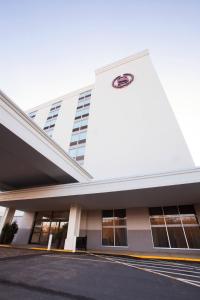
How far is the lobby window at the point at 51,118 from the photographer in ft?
88.0

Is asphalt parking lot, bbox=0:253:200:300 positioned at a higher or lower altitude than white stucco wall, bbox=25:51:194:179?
lower

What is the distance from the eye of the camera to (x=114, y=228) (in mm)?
13875

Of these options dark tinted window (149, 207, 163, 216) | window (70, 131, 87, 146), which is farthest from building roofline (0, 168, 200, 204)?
window (70, 131, 87, 146)

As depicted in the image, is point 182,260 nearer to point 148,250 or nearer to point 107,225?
point 148,250

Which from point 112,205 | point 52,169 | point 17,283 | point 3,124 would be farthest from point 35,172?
point 17,283

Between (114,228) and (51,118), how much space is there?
21887 mm

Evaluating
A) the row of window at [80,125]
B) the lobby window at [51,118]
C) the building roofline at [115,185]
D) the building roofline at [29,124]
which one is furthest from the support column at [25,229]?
the lobby window at [51,118]

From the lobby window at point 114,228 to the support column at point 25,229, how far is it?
893 centimetres

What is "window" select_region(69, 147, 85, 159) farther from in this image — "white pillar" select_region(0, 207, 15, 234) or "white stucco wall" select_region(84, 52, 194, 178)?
"white pillar" select_region(0, 207, 15, 234)

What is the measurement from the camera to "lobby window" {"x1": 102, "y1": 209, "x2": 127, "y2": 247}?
43.9 feet

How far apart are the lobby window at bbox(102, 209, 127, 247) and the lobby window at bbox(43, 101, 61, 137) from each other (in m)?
17.1

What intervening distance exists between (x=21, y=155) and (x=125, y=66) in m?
23.0

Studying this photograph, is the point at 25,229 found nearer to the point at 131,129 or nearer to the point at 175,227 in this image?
the point at 175,227

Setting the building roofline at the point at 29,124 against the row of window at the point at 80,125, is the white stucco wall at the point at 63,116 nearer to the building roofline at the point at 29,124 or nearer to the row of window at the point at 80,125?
the row of window at the point at 80,125
